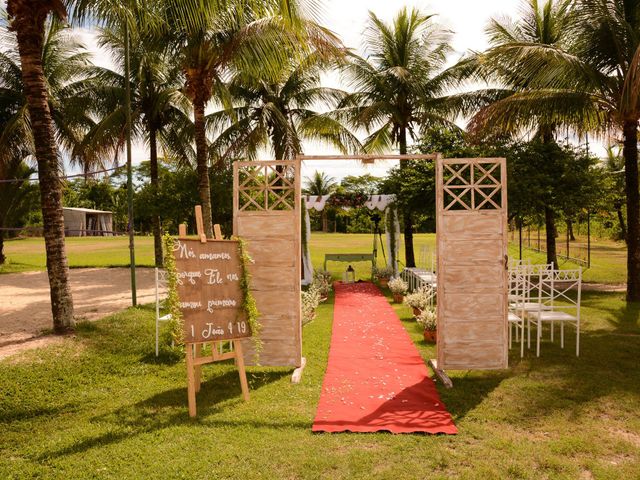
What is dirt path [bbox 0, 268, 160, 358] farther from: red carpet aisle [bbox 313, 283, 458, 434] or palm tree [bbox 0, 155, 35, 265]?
red carpet aisle [bbox 313, 283, 458, 434]

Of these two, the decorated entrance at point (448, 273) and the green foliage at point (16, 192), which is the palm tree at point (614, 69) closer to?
the decorated entrance at point (448, 273)

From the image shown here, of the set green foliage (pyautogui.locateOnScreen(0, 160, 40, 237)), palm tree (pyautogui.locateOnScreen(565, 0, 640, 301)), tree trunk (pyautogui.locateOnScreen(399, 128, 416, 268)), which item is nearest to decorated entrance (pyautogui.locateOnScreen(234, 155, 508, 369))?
palm tree (pyautogui.locateOnScreen(565, 0, 640, 301))

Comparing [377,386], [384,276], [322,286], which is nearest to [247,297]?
[377,386]

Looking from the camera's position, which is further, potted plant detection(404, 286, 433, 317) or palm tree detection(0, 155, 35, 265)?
palm tree detection(0, 155, 35, 265)

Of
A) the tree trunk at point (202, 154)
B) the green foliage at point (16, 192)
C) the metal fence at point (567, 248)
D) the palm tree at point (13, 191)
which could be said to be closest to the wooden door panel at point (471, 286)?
the tree trunk at point (202, 154)

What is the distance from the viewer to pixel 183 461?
4238 mm

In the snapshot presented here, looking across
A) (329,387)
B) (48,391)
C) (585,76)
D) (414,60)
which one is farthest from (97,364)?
(414,60)

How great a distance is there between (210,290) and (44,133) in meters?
4.50

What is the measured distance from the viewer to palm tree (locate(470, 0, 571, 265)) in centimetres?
1077

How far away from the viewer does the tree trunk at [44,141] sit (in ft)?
25.5

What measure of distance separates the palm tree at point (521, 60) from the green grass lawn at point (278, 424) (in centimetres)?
639

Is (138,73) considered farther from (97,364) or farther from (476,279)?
(476,279)

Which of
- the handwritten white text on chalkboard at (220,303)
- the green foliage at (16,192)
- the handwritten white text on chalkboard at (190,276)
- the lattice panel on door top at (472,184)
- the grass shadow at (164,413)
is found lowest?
the grass shadow at (164,413)

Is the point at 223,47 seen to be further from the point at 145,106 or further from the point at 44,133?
the point at 145,106
